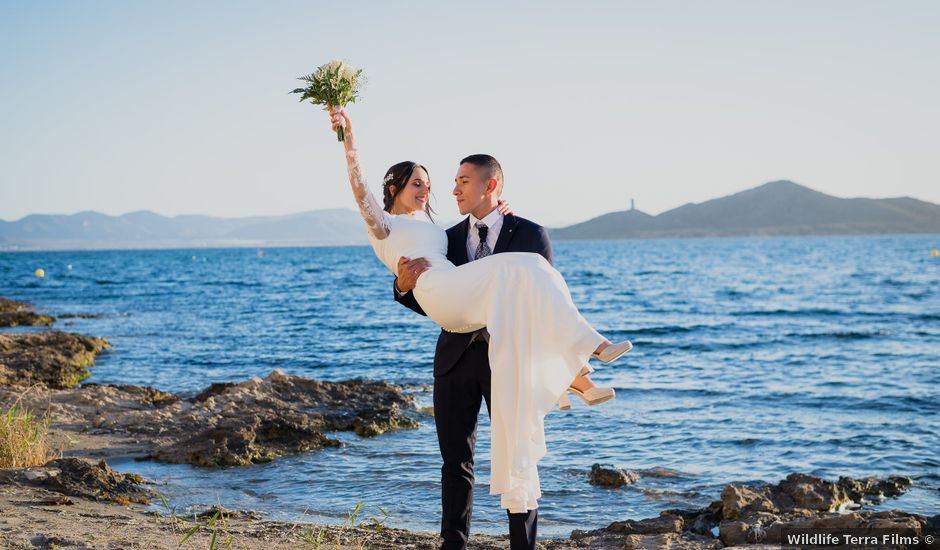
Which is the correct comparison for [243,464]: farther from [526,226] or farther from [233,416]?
[526,226]

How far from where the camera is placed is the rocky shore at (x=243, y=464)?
20.6 feet

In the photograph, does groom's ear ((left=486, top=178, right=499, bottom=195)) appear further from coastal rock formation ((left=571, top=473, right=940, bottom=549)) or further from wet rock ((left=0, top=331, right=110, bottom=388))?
wet rock ((left=0, top=331, right=110, bottom=388))

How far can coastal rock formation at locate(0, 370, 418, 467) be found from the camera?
10180 mm

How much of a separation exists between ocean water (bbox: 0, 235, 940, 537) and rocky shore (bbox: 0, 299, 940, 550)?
1.40 ft

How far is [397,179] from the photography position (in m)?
5.63

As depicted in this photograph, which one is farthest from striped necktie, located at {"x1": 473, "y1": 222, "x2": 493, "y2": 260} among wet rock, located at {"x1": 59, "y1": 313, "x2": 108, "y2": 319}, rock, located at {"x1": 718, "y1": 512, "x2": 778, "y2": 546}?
wet rock, located at {"x1": 59, "y1": 313, "x2": 108, "y2": 319}

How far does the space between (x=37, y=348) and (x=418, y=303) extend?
53.1 feet

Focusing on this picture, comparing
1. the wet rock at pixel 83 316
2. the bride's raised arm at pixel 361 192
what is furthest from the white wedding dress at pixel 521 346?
the wet rock at pixel 83 316

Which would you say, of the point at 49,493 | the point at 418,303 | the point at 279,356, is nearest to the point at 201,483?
the point at 49,493

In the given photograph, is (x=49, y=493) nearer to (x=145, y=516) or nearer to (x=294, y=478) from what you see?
(x=145, y=516)

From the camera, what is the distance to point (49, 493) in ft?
23.7

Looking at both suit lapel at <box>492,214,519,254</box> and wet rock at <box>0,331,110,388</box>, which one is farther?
wet rock at <box>0,331,110,388</box>

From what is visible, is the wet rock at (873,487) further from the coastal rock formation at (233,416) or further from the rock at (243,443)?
the rock at (243,443)

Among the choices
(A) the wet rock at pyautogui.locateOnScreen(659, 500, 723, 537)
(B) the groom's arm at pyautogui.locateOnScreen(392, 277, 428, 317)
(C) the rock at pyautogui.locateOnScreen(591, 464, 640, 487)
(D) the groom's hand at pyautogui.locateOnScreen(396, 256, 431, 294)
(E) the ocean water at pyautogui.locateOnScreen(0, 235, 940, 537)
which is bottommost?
(E) the ocean water at pyautogui.locateOnScreen(0, 235, 940, 537)
